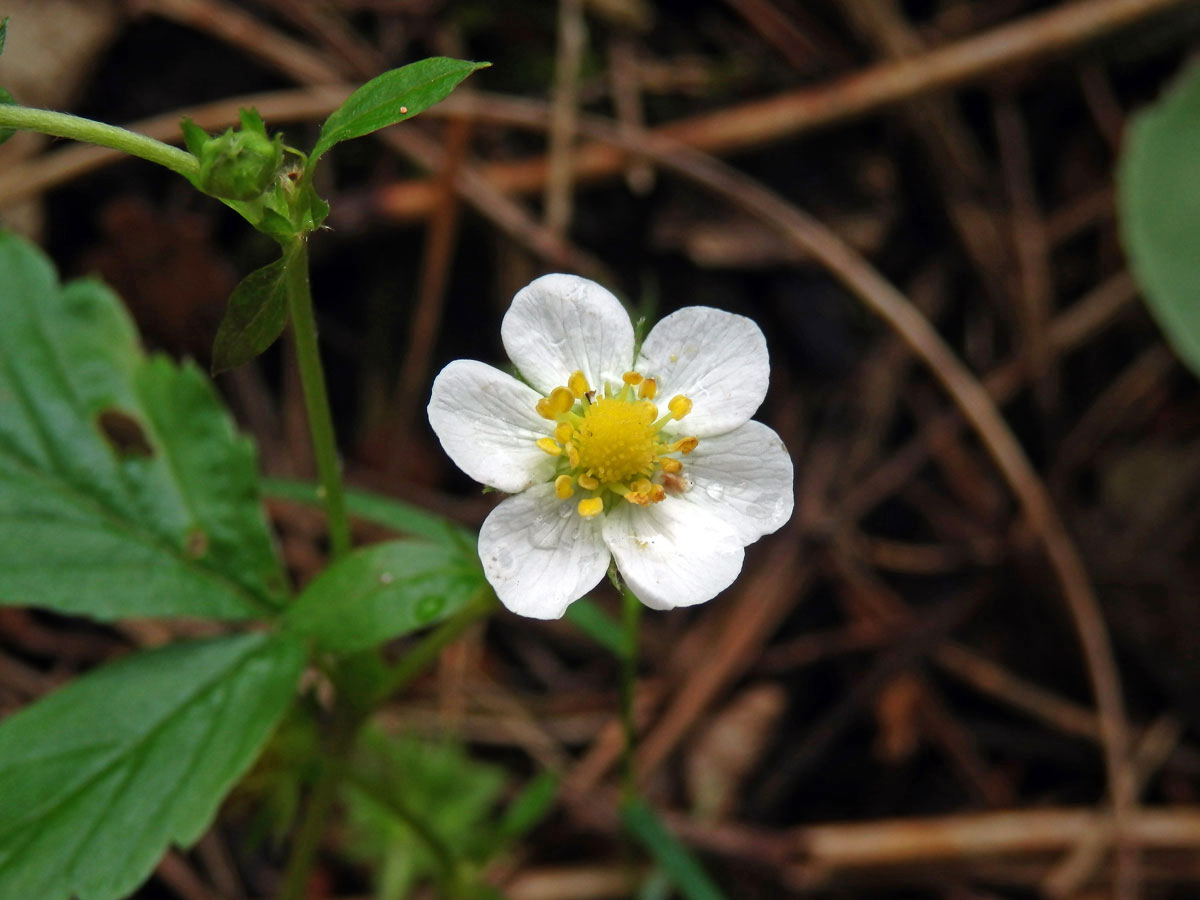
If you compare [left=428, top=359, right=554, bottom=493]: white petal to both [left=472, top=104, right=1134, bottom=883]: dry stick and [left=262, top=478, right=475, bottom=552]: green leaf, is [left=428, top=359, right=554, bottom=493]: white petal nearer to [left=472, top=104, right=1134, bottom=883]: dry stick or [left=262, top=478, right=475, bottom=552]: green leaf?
[left=262, top=478, right=475, bottom=552]: green leaf

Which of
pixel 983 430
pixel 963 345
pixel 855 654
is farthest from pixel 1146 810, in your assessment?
pixel 963 345

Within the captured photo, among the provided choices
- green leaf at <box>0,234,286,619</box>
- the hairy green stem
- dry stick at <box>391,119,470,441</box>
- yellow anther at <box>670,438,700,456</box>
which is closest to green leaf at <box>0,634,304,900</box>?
green leaf at <box>0,234,286,619</box>

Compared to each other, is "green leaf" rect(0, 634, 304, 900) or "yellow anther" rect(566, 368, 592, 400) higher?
"yellow anther" rect(566, 368, 592, 400)

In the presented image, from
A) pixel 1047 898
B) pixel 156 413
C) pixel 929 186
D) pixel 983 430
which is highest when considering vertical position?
pixel 929 186

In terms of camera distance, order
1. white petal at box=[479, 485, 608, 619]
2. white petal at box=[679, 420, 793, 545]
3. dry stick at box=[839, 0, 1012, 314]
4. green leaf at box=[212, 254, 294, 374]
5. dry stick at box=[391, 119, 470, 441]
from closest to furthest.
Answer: green leaf at box=[212, 254, 294, 374] → white petal at box=[479, 485, 608, 619] → white petal at box=[679, 420, 793, 545] → dry stick at box=[391, 119, 470, 441] → dry stick at box=[839, 0, 1012, 314]

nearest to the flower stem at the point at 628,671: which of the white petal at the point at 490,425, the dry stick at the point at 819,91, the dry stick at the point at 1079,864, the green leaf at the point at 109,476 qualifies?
the white petal at the point at 490,425

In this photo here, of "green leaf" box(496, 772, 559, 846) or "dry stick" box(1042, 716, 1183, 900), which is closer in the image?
"green leaf" box(496, 772, 559, 846)

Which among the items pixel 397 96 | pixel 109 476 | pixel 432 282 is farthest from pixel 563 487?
pixel 432 282

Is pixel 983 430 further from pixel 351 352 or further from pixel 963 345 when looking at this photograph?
pixel 351 352
